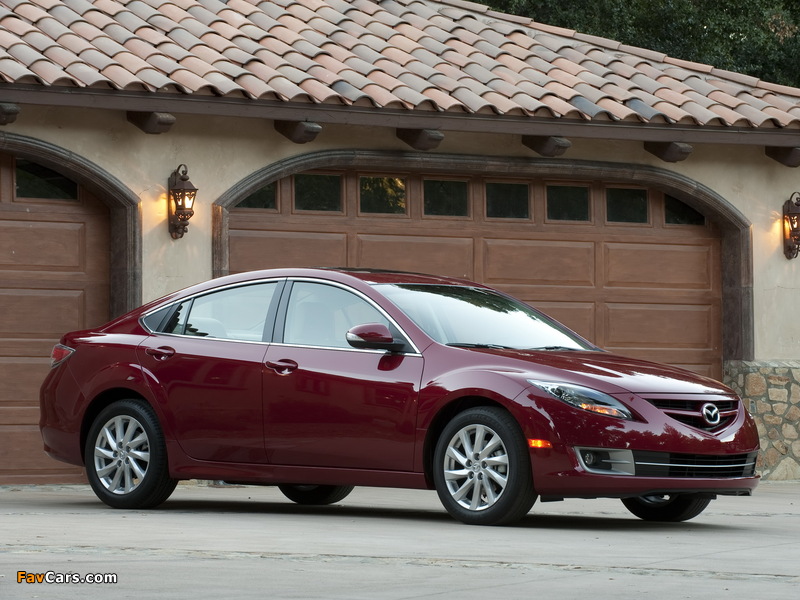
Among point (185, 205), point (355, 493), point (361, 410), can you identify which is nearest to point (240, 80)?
point (185, 205)

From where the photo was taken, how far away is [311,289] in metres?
9.97

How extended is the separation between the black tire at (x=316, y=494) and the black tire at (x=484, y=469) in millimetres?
2134

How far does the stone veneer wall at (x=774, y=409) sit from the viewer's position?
15.7 metres

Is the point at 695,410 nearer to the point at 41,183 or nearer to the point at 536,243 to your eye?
the point at 536,243

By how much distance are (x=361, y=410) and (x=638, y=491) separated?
1690mm

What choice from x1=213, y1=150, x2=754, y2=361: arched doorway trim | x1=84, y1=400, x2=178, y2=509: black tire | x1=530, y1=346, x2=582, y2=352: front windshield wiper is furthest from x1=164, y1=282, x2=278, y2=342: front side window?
x1=213, y1=150, x2=754, y2=361: arched doorway trim

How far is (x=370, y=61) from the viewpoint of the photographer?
1524cm

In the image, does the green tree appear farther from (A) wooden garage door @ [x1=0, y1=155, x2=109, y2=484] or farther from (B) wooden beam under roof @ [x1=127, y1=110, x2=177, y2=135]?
(A) wooden garage door @ [x1=0, y1=155, x2=109, y2=484]

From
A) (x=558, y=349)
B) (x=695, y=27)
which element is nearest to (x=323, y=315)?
(x=558, y=349)

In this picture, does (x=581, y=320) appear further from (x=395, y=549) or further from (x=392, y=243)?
(x=395, y=549)

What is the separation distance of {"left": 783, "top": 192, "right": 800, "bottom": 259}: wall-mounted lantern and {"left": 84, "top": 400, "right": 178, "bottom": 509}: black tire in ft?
26.9

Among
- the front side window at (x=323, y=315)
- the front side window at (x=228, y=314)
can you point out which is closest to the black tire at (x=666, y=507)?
the front side window at (x=323, y=315)

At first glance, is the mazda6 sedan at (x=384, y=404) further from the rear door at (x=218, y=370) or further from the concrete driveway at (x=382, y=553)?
the concrete driveway at (x=382, y=553)

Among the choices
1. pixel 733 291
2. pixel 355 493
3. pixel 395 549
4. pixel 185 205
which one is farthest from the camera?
pixel 733 291
